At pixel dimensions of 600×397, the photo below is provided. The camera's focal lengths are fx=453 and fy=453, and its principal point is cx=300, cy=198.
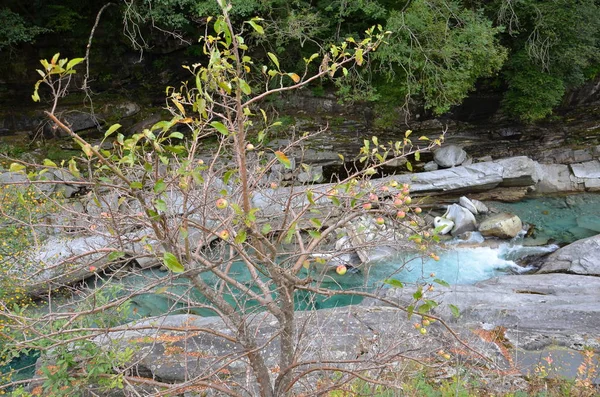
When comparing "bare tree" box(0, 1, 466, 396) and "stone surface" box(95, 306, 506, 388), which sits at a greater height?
"bare tree" box(0, 1, 466, 396)

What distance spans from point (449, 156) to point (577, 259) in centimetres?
425

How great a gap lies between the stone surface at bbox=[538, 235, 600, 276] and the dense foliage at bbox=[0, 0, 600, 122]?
357 centimetres

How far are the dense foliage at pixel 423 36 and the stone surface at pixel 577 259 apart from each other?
141 inches

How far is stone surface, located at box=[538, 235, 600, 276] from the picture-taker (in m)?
7.24

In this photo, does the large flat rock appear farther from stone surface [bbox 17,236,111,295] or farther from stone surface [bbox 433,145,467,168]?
stone surface [bbox 433,145,467,168]

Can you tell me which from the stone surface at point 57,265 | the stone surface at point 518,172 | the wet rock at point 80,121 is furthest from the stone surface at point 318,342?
the wet rock at point 80,121

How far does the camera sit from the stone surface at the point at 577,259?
724 centimetres

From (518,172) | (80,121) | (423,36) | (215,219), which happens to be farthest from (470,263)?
(80,121)

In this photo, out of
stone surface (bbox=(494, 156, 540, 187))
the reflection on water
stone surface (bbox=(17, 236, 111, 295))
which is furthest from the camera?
stone surface (bbox=(494, 156, 540, 187))

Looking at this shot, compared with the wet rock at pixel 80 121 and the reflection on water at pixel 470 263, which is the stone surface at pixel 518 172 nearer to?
the reflection on water at pixel 470 263

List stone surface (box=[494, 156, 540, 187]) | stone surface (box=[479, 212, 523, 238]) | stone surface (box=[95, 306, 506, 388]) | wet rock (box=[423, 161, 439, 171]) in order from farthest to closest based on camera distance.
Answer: wet rock (box=[423, 161, 439, 171]) < stone surface (box=[494, 156, 540, 187]) < stone surface (box=[479, 212, 523, 238]) < stone surface (box=[95, 306, 506, 388])

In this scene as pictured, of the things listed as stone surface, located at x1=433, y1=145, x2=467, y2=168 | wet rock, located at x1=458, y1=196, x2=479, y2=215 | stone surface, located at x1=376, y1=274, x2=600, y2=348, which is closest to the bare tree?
stone surface, located at x1=376, y1=274, x2=600, y2=348

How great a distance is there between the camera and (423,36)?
8.77m

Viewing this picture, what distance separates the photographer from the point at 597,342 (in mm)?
4438
